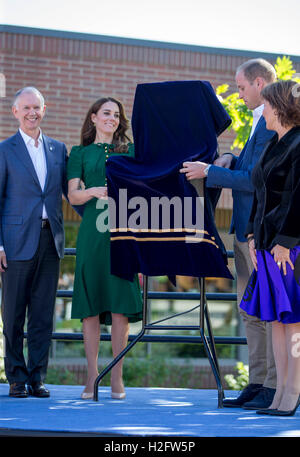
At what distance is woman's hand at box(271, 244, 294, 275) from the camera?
3507 mm

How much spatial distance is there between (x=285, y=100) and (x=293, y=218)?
62 cm

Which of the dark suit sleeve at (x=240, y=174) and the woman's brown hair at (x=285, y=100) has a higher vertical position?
the woman's brown hair at (x=285, y=100)

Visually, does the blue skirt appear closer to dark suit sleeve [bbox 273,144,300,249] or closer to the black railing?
dark suit sleeve [bbox 273,144,300,249]

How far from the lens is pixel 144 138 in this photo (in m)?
4.02

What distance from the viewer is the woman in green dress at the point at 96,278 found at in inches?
166

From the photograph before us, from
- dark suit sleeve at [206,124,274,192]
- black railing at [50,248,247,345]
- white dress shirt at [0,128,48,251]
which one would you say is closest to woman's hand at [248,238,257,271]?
dark suit sleeve at [206,124,274,192]

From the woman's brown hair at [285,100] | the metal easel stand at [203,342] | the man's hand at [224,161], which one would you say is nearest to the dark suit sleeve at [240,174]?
the man's hand at [224,161]

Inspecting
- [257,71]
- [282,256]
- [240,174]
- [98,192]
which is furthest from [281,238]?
[98,192]

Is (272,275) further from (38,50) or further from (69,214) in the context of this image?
(38,50)

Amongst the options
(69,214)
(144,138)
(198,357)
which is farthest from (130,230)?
(198,357)

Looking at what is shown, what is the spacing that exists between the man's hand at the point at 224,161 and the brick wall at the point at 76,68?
5666 mm

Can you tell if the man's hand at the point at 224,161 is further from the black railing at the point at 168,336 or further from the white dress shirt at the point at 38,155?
the black railing at the point at 168,336

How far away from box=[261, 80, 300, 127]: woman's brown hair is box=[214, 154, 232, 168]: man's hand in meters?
0.51

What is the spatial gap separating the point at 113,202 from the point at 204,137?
633 mm
